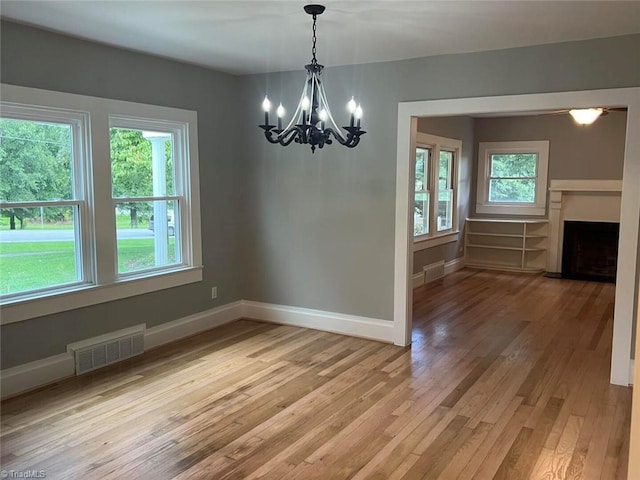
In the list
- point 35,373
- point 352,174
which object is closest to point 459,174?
point 352,174

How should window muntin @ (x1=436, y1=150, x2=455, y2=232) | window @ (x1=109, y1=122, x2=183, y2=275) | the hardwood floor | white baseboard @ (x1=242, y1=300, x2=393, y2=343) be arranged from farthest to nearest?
window muntin @ (x1=436, y1=150, x2=455, y2=232) → white baseboard @ (x1=242, y1=300, x2=393, y2=343) → window @ (x1=109, y1=122, x2=183, y2=275) → the hardwood floor

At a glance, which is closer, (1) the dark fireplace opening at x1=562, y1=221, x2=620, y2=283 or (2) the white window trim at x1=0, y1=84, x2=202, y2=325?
(2) the white window trim at x1=0, y1=84, x2=202, y2=325

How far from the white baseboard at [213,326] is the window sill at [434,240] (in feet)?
8.12

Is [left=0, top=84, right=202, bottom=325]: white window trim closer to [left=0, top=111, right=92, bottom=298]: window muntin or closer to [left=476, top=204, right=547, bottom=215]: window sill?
[left=0, top=111, right=92, bottom=298]: window muntin

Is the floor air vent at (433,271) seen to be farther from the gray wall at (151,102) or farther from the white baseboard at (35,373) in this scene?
the white baseboard at (35,373)

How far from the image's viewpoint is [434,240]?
8016 millimetres

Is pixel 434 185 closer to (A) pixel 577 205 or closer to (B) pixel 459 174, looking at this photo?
(B) pixel 459 174

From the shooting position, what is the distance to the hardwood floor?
2.89 metres

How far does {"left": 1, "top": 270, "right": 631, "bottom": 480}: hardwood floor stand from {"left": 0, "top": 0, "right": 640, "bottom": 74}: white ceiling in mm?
2541

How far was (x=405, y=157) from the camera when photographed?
15.5 ft

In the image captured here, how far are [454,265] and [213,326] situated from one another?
4.69 meters

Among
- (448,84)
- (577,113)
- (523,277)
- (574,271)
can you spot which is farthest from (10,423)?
(574,271)

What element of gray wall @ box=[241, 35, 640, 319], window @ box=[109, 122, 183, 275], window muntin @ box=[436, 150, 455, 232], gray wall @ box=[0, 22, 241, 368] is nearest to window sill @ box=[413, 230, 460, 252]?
window muntin @ box=[436, 150, 455, 232]

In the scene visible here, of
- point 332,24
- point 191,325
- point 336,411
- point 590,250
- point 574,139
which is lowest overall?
point 336,411
